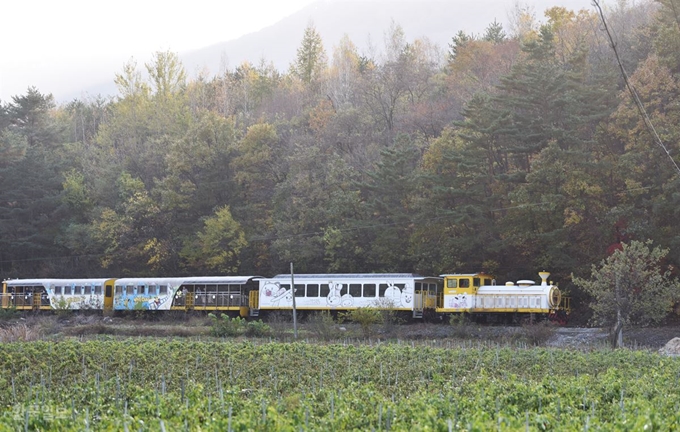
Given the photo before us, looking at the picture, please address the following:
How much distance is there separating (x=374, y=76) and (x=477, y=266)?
32.4 m

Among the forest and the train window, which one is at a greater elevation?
the forest

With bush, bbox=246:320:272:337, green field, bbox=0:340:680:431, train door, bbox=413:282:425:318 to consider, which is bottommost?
green field, bbox=0:340:680:431

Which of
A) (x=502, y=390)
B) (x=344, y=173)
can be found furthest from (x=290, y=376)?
(x=344, y=173)

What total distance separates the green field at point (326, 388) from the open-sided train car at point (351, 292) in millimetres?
14617

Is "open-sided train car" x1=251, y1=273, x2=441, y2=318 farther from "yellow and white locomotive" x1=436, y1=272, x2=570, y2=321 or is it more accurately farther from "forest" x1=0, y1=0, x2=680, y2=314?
"forest" x1=0, y1=0, x2=680, y2=314

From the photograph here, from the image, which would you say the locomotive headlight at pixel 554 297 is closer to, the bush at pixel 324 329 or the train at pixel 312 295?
the train at pixel 312 295

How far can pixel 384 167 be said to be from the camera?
51.2m

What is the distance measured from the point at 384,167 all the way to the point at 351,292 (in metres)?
11.2

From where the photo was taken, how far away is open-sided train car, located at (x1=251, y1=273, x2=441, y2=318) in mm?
41156

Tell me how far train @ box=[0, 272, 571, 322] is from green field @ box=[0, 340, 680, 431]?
42.1 feet

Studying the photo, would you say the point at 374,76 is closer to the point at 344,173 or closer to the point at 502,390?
the point at 344,173

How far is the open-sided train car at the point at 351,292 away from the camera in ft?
135

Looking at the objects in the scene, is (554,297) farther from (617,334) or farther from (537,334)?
(617,334)

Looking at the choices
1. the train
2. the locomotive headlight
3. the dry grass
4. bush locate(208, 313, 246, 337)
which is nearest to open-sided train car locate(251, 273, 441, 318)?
the train
